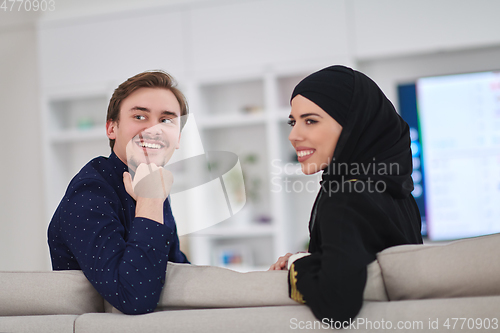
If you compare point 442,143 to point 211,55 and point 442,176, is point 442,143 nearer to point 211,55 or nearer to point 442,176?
point 442,176

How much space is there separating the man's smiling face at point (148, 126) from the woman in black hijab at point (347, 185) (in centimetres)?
37

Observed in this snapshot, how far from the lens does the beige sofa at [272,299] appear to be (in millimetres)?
812

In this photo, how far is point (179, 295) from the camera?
0.96 metres

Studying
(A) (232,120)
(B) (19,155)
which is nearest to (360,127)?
(A) (232,120)

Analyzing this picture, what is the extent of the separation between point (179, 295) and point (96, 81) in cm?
288

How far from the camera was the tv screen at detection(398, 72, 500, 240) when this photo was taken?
9.78ft

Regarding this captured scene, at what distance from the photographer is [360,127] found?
1.07m

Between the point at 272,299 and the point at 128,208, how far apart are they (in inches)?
20.4

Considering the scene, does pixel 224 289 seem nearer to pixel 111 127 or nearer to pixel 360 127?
pixel 360 127

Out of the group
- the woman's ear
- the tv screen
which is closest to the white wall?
the woman's ear

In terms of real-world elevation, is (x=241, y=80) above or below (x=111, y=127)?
above

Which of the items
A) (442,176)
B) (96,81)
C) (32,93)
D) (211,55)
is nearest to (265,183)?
(211,55)

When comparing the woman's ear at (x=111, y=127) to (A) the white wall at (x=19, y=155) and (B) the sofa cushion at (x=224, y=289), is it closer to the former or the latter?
(B) the sofa cushion at (x=224, y=289)

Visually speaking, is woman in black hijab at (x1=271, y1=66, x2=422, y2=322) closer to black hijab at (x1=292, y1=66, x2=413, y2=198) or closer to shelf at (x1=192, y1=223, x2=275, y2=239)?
black hijab at (x1=292, y1=66, x2=413, y2=198)
